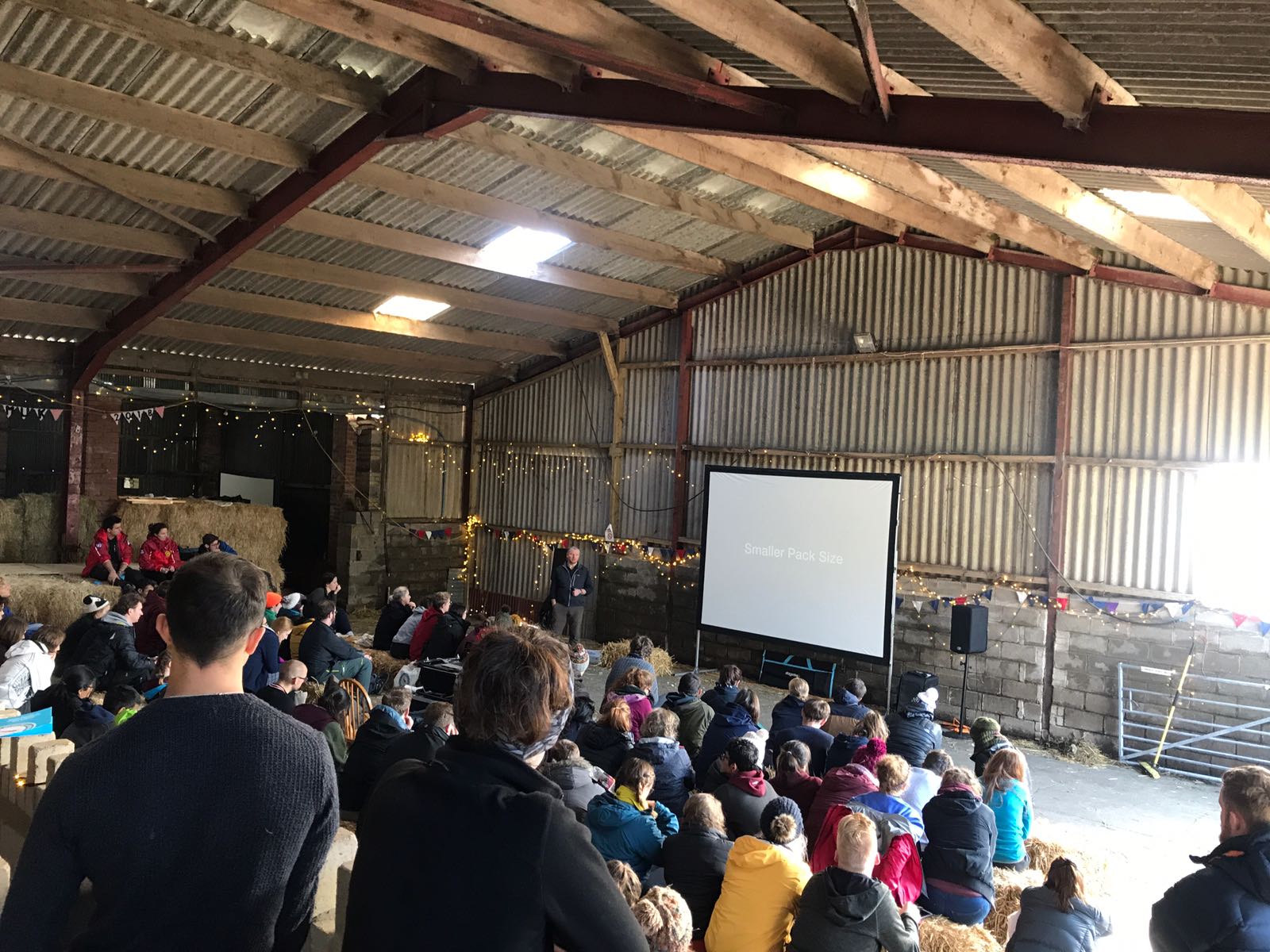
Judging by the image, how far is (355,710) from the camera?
656 cm

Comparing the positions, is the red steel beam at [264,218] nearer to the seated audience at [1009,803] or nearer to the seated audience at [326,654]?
the seated audience at [326,654]

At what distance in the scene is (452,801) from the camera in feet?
5.24

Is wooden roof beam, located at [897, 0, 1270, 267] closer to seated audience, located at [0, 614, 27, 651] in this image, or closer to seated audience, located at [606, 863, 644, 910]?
seated audience, located at [606, 863, 644, 910]

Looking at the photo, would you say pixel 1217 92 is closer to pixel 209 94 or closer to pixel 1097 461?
pixel 1097 461

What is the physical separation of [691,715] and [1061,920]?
133 inches

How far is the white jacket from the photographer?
21.1 feet

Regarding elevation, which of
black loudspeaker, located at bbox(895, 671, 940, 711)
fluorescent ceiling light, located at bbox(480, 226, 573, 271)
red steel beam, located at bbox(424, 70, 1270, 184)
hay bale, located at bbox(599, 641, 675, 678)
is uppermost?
fluorescent ceiling light, located at bbox(480, 226, 573, 271)

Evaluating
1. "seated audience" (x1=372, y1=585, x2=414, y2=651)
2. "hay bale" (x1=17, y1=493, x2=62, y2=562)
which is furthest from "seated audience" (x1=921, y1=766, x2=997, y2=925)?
"hay bale" (x1=17, y1=493, x2=62, y2=562)

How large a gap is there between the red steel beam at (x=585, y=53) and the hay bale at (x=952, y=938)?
4453mm

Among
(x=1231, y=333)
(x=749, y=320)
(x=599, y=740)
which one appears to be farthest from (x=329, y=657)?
(x=1231, y=333)

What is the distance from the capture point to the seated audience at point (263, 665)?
7.33m

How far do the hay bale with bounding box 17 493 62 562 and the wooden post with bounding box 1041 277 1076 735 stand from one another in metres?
11.6

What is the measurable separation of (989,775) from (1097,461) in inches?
200

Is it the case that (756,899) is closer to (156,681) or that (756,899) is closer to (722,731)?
(722,731)
